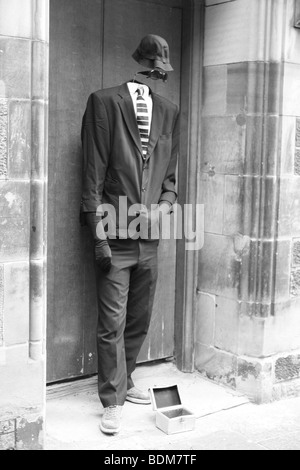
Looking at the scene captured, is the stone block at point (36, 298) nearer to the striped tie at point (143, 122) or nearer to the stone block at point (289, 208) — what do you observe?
the striped tie at point (143, 122)

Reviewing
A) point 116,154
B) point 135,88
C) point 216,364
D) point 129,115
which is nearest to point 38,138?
point 116,154

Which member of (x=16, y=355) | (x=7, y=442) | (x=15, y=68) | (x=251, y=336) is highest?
(x=15, y=68)

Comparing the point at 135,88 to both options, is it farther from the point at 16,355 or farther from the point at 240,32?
the point at 16,355

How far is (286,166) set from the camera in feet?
16.4

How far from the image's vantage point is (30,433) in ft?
12.9

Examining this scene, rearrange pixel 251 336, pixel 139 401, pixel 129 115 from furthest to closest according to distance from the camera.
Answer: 1. pixel 251 336
2. pixel 139 401
3. pixel 129 115

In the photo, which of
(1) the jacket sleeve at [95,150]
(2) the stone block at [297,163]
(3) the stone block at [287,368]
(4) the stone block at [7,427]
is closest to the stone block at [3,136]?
(1) the jacket sleeve at [95,150]

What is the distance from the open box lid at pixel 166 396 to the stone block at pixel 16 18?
2.26 m

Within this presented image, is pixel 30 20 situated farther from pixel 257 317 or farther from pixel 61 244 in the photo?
pixel 257 317

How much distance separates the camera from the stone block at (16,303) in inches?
150

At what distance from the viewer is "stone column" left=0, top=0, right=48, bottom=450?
370cm

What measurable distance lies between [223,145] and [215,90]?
0.40 meters

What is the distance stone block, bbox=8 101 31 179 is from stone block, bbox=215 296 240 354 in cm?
197

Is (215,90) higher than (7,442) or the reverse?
higher
